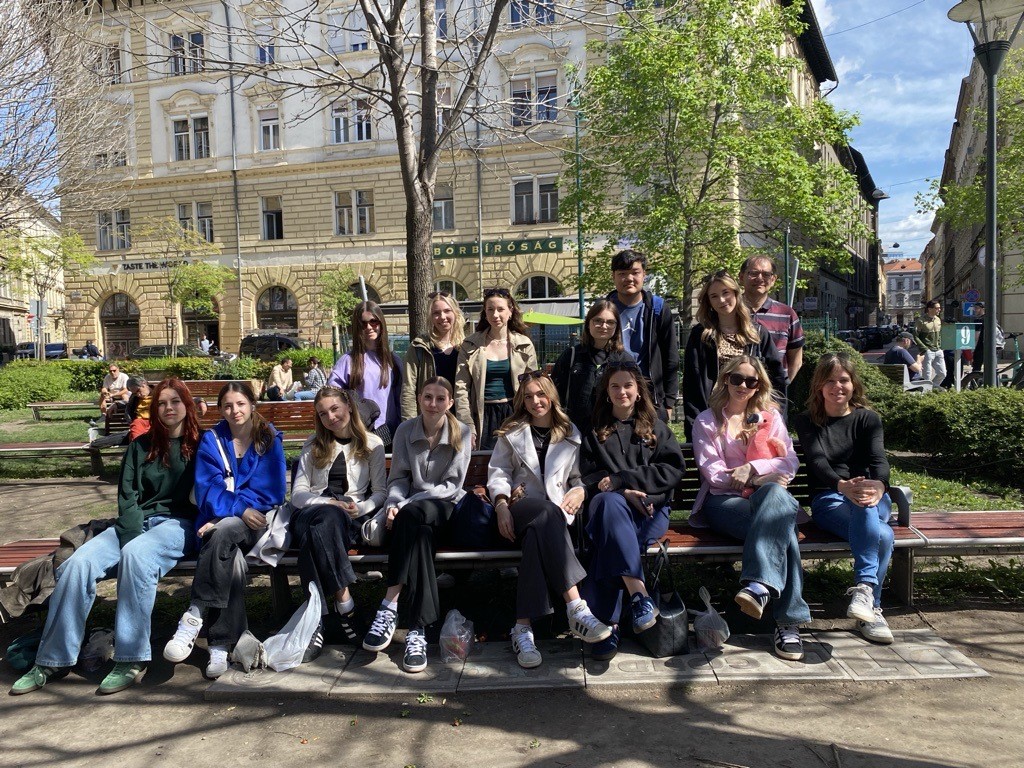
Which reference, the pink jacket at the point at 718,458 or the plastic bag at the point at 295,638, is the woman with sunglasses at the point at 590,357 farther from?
the plastic bag at the point at 295,638

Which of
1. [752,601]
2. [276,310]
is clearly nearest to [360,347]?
[752,601]

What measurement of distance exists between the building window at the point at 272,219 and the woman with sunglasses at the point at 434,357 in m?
32.8

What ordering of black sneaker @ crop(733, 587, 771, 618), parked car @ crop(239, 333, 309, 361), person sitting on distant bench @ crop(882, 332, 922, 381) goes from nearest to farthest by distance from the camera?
black sneaker @ crop(733, 587, 771, 618), person sitting on distant bench @ crop(882, 332, 922, 381), parked car @ crop(239, 333, 309, 361)

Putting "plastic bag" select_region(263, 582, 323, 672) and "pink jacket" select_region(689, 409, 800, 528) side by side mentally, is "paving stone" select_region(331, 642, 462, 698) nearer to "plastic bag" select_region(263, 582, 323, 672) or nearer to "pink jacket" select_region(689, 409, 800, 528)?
"plastic bag" select_region(263, 582, 323, 672)

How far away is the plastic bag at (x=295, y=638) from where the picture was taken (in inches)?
165

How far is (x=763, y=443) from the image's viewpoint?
15.4 ft

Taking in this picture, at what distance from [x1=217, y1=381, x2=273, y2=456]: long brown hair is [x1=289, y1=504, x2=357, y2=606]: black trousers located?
0.66 meters

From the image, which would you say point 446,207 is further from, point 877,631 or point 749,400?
point 877,631

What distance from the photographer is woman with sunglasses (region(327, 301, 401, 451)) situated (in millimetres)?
5719

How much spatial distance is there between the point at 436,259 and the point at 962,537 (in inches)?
1203

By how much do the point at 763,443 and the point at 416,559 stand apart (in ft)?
6.90

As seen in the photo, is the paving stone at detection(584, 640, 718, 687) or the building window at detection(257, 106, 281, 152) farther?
the building window at detection(257, 106, 281, 152)

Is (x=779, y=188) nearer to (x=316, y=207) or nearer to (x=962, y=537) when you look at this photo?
(x=962, y=537)

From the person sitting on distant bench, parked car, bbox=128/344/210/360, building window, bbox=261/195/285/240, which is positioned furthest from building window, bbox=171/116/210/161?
the person sitting on distant bench
